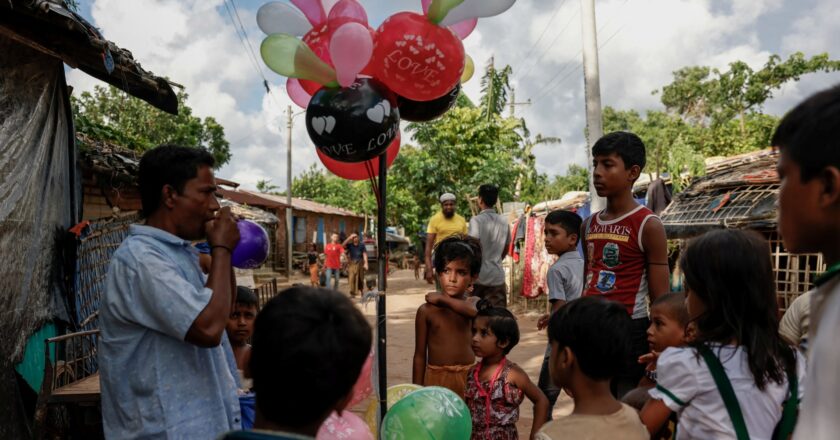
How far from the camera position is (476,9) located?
302 centimetres

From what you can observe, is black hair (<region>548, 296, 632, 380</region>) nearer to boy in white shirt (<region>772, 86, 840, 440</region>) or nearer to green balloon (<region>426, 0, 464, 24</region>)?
boy in white shirt (<region>772, 86, 840, 440</region>)

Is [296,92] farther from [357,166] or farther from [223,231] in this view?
[223,231]

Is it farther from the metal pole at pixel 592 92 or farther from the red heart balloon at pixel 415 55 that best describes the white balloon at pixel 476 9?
the metal pole at pixel 592 92

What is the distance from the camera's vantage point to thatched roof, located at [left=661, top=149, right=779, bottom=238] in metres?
6.06

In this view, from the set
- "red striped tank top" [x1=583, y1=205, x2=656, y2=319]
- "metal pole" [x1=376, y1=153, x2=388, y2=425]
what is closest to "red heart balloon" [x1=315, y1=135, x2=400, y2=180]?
"metal pole" [x1=376, y1=153, x2=388, y2=425]

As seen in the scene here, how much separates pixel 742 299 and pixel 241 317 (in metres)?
2.56

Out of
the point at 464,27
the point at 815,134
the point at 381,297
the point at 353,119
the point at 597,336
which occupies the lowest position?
the point at 381,297

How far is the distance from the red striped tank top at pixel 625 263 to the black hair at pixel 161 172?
2042 millimetres

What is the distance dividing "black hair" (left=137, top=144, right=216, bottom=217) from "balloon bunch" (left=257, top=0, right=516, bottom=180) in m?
1.17

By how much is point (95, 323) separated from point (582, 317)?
4318mm

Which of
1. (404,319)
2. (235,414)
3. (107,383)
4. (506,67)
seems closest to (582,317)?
(235,414)

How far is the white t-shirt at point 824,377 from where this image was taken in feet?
2.77

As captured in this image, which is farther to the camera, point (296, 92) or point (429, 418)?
point (296, 92)

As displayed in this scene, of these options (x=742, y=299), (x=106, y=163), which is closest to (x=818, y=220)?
(x=742, y=299)
